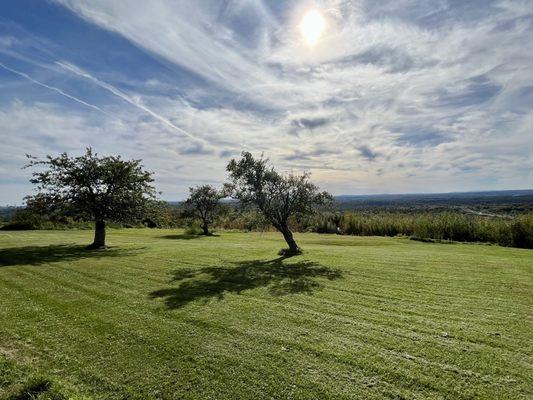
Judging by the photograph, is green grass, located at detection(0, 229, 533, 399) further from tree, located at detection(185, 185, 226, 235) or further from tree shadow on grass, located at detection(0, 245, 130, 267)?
tree, located at detection(185, 185, 226, 235)

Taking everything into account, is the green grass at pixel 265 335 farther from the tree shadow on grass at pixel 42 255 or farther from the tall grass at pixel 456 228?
the tall grass at pixel 456 228

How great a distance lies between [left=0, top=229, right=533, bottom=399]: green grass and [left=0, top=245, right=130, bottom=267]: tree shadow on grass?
8.73ft

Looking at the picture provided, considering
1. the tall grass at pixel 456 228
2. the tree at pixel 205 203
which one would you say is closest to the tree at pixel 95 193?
the tree at pixel 205 203

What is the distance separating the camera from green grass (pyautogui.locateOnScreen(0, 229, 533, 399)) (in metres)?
5.16

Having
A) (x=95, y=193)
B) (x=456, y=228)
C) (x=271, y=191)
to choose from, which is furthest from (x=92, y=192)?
Answer: (x=456, y=228)

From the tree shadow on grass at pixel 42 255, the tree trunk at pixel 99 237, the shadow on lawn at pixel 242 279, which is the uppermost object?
the tree trunk at pixel 99 237

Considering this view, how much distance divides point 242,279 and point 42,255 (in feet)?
38.1

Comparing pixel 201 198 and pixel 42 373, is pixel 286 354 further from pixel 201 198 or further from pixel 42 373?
pixel 201 198

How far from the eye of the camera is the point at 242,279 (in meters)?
12.1

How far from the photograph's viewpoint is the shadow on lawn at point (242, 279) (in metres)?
9.97

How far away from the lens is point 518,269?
13.8m

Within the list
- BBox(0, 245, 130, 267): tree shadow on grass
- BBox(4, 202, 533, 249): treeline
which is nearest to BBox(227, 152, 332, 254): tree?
BBox(4, 202, 533, 249): treeline

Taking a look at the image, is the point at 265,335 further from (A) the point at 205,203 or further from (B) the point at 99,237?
(A) the point at 205,203

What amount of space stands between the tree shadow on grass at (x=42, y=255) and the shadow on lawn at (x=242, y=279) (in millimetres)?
6634
